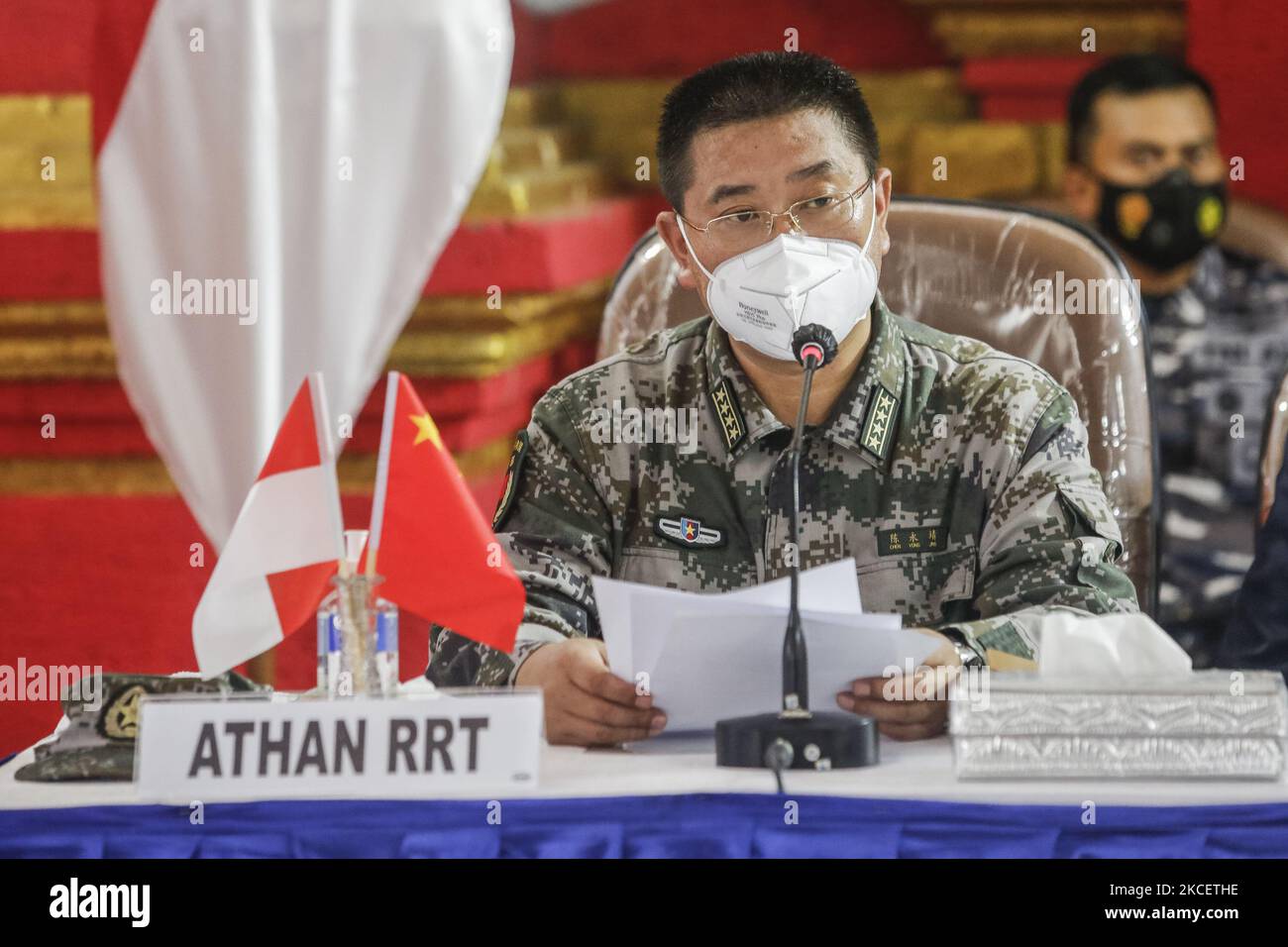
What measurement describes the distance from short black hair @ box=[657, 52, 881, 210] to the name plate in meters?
0.79

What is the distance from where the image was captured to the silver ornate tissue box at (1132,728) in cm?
124

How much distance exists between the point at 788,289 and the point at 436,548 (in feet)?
1.70

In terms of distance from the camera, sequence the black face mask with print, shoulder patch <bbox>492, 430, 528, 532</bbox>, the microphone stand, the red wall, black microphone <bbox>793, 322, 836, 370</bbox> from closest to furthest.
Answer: the microphone stand
black microphone <bbox>793, 322, 836, 370</bbox>
shoulder patch <bbox>492, 430, 528, 532</bbox>
the black face mask with print
the red wall

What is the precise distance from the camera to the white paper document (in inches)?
53.2

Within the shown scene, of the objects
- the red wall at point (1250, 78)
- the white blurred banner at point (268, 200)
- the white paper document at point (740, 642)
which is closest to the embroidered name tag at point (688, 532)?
the white paper document at point (740, 642)

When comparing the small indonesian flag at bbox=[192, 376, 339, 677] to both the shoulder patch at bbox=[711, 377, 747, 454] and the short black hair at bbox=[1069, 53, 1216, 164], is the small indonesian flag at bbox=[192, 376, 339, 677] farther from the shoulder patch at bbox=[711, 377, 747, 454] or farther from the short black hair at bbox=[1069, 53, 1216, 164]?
the short black hair at bbox=[1069, 53, 1216, 164]

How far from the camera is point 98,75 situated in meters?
2.58

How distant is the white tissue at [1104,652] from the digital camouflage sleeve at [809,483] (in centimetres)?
41

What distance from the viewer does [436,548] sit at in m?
1.40

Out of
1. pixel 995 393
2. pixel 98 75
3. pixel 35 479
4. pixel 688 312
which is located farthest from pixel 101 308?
pixel 995 393

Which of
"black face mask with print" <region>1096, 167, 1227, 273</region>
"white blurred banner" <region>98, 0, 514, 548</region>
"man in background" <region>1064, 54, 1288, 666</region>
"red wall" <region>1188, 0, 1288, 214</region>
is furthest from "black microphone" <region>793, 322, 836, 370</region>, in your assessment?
"red wall" <region>1188, 0, 1288, 214</region>
